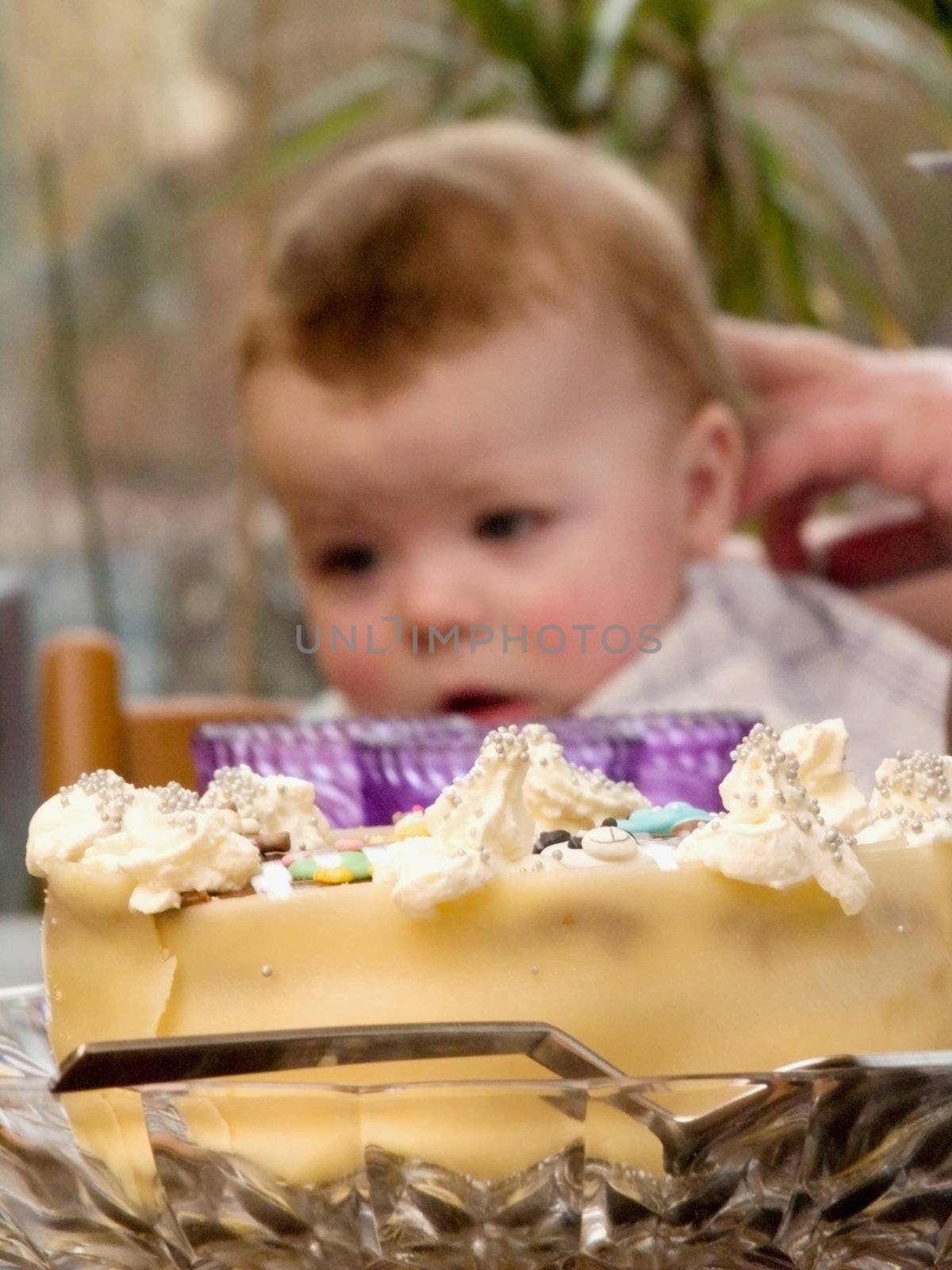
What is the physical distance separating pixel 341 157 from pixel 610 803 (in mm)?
1781

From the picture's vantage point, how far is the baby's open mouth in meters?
1.00

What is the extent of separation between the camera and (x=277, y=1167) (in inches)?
9.1

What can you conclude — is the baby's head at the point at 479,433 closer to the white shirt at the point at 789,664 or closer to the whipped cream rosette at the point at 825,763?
the white shirt at the point at 789,664

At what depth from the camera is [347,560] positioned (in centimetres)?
104

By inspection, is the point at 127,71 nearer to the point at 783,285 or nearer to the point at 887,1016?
the point at 783,285

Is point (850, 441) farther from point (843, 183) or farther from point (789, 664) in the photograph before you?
point (843, 183)

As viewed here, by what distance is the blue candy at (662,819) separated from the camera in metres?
0.27

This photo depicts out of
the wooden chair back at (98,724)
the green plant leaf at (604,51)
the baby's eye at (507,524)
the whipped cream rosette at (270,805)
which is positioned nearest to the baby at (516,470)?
the baby's eye at (507,524)

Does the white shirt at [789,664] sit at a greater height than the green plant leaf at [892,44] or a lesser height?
lesser

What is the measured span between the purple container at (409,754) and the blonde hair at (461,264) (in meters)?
0.53

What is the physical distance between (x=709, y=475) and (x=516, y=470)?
162 millimetres

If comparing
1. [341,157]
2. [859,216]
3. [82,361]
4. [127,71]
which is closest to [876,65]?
[859,216]

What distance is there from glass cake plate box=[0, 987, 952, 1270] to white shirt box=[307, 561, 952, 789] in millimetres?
708

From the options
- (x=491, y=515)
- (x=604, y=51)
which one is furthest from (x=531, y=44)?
(x=491, y=515)
